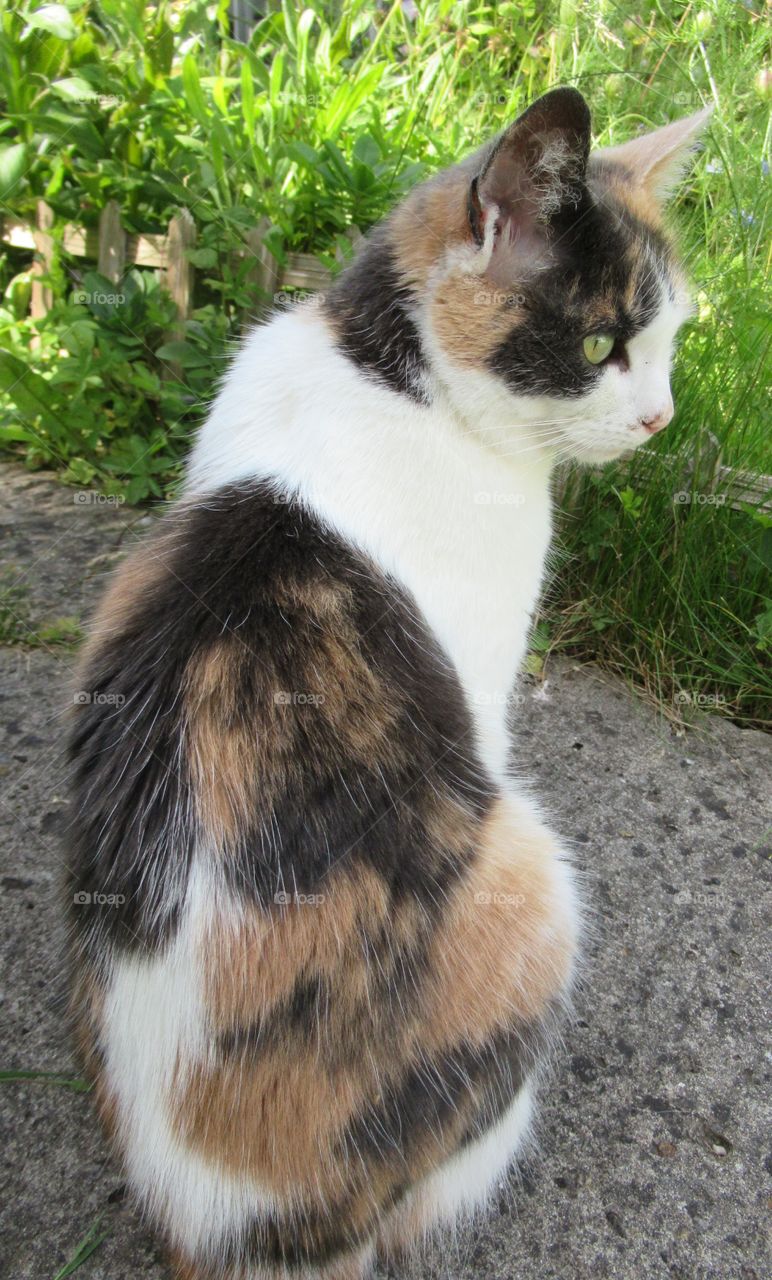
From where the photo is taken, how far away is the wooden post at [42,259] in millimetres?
3152

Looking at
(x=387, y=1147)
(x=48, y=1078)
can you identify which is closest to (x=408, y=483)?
(x=387, y=1147)

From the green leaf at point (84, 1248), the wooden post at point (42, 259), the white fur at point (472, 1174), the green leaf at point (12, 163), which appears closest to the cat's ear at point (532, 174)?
the white fur at point (472, 1174)

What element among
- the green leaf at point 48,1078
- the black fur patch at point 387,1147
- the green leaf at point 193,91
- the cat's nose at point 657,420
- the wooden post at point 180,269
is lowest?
the green leaf at point 48,1078

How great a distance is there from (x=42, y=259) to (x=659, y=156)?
2.51 metres

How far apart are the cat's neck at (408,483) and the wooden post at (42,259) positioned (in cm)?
213

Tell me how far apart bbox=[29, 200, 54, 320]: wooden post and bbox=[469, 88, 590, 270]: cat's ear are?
2382 mm

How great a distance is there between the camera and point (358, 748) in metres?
1.15

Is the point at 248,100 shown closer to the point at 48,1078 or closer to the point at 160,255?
the point at 160,255

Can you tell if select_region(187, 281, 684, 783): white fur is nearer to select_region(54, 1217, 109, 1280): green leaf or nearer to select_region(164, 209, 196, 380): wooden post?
select_region(54, 1217, 109, 1280): green leaf

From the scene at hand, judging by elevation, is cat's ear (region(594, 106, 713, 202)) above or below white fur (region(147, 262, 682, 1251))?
above

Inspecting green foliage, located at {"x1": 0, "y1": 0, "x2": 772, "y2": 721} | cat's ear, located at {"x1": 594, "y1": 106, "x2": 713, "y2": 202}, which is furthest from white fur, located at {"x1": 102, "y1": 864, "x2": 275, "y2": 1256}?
green foliage, located at {"x1": 0, "y1": 0, "x2": 772, "y2": 721}

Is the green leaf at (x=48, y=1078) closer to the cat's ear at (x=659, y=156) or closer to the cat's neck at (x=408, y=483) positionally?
the cat's neck at (x=408, y=483)

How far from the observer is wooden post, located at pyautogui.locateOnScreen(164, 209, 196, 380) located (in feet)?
9.75

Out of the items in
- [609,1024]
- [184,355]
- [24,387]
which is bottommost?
[609,1024]
